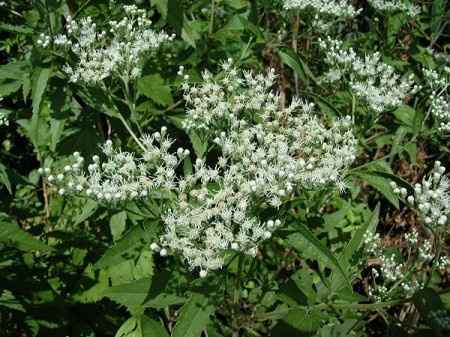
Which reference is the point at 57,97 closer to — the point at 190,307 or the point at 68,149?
the point at 68,149

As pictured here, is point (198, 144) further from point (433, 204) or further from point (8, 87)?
point (433, 204)

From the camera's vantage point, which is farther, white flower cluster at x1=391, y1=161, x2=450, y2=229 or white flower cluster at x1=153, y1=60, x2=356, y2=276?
white flower cluster at x1=391, y1=161, x2=450, y2=229

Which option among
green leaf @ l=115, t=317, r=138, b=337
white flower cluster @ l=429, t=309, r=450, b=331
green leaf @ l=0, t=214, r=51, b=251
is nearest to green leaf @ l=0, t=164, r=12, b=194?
green leaf @ l=0, t=214, r=51, b=251

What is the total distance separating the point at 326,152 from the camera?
2789 mm

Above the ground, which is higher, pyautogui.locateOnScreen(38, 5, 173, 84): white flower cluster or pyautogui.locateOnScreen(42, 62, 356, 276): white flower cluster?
pyautogui.locateOnScreen(38, 5, 173, 84): white flower cluster

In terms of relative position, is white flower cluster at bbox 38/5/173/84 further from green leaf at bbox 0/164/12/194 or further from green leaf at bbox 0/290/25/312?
green leaf at bbox 0/290/25/312

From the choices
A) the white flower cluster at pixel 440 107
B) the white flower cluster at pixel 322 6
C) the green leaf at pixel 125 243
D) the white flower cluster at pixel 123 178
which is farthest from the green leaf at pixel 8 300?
the white flower cluster at pixel 440 107

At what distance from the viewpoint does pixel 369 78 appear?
3611 millimetres

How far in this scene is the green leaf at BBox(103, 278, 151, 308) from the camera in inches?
95.3

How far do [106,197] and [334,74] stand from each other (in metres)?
2.05

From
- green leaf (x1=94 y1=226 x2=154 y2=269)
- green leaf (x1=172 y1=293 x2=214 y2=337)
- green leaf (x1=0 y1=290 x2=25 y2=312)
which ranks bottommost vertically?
green leaf (x1=0 y1=290 x2=25 y2=312)

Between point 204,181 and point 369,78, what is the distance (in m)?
1.62

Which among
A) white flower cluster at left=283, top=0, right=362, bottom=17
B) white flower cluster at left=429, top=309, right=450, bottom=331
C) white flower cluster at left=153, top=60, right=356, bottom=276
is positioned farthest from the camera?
white flower cluster at left=283, top=0, right=362, bottom=17

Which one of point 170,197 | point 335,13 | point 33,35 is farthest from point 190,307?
point 335,13
